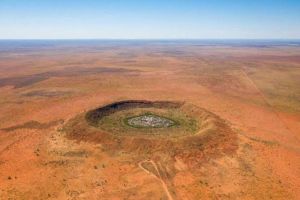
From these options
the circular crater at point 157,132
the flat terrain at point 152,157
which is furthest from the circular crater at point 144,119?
the flat terrain at point 152,157

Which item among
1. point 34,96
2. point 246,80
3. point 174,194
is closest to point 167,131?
point 174,194

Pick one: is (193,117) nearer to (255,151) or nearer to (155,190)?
(255,151)

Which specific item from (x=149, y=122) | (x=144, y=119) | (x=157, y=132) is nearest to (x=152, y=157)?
(x=157, y=132)

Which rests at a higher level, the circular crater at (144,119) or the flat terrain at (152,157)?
the circular crater at (144,119)

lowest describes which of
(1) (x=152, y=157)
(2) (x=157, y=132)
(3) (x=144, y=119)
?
(1) (x=152, y=157)

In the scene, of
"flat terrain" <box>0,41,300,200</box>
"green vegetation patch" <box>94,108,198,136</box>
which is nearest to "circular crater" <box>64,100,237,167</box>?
"green vegetation patch" <box>94,108,198,136</box>

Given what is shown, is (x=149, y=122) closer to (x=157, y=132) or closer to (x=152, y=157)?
(x=157, y=132)

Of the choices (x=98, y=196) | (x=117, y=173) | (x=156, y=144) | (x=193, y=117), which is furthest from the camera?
(x=193, y=117)

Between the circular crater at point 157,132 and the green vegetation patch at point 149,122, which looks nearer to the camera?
the circular crater at point 157,132

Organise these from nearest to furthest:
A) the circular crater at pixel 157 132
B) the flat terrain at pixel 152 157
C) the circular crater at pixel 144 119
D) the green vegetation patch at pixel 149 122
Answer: the flat terrain at pixel 152 157
the circular crater at pixel 157 132
the green vegetation patch at pixel 149 122
the circular crater at pixel 144 119

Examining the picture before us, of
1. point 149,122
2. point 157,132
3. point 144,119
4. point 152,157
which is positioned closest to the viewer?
point 152,157

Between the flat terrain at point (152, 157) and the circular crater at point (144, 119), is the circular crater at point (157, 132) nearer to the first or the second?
the circular crater at point (144, 119)
